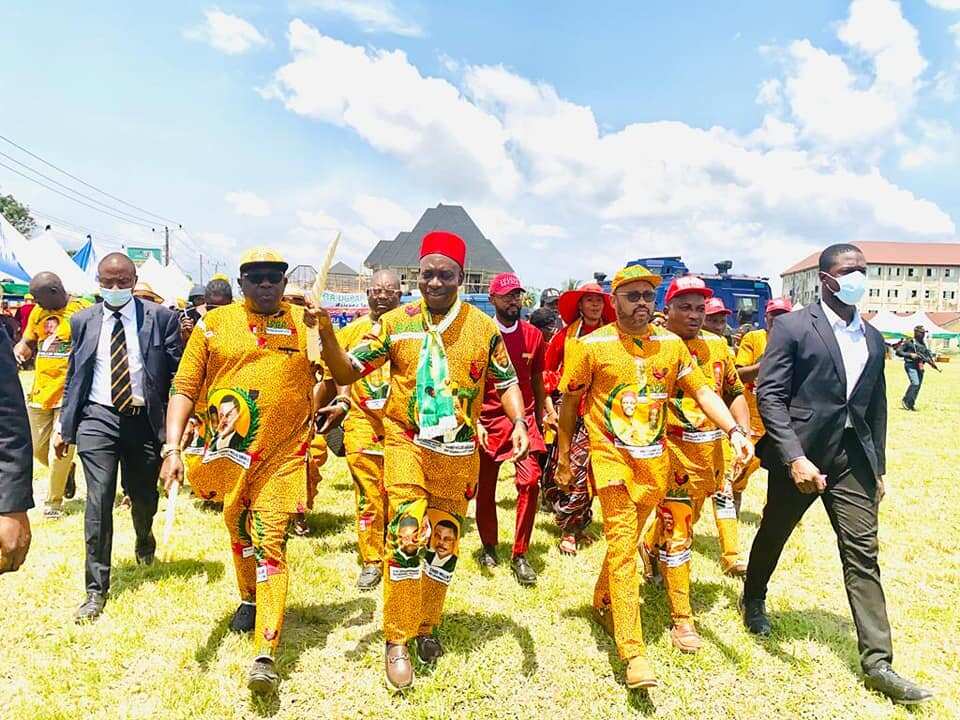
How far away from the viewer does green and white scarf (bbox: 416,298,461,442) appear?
336 centimetres

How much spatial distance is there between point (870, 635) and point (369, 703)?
281 centimetres

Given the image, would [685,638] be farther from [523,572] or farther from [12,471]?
[12,471]

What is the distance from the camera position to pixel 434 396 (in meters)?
3.36

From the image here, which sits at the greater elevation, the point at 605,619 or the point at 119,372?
the point at 119,372

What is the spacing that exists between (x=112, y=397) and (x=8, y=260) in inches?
583

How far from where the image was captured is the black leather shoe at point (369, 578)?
4.67m

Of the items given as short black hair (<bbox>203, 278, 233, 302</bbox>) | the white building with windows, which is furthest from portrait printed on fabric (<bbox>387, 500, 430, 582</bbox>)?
the white building with windows

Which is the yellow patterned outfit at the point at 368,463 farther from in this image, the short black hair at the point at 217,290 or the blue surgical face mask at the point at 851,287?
the short black hair at the point at 217,290

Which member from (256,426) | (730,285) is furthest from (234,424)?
(730,285)

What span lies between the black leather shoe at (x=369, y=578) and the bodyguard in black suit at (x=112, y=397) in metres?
1.74

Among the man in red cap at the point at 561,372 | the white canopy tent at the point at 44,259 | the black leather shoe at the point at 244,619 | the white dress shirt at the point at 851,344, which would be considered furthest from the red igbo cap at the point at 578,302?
the white canopy tent at the point at 44,259

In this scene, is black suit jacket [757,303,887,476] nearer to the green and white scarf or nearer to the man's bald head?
the green and white scarf

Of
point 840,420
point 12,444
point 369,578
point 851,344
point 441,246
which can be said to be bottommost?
point 369,578

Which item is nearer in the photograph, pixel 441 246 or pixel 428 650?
pixel 441 246
